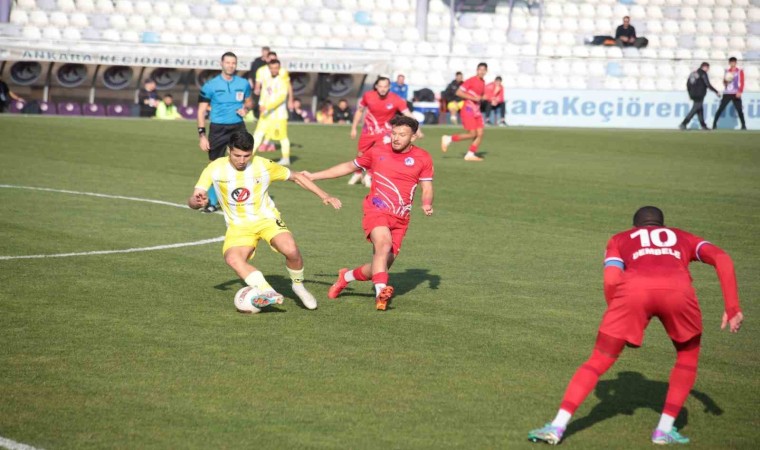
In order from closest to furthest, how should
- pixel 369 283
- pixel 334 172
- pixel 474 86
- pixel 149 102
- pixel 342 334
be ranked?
pixel 342 334, pixel 334 172, pixel 369 283, pixel 474 86, pixel 149 102

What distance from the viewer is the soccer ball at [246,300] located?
31.3 ft

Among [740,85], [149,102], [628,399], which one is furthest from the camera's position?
[740,85]

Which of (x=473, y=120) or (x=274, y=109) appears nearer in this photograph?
(x=274, y=109)

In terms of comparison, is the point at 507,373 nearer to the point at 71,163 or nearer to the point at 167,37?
the point at 71,163

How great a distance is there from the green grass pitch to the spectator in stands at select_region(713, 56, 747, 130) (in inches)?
695

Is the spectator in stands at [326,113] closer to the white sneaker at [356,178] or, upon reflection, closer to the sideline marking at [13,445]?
the white sneaker at [356,178]

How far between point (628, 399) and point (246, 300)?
3650mm

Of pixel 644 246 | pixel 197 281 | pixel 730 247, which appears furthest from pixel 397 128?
pixel 730 247

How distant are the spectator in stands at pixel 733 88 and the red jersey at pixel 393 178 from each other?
2790 cm

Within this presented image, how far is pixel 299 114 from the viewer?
37.4 metres

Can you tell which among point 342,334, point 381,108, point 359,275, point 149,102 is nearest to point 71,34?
point 149,102

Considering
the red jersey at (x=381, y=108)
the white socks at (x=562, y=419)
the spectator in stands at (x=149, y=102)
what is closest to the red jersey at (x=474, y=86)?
the red jersey at (x=381, y=108)

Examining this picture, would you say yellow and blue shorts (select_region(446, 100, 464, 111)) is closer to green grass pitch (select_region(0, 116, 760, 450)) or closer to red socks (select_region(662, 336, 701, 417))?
green grass pitch (select_region(0, 116, 760, 450))

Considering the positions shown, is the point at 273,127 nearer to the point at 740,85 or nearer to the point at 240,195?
the point at 240,195
